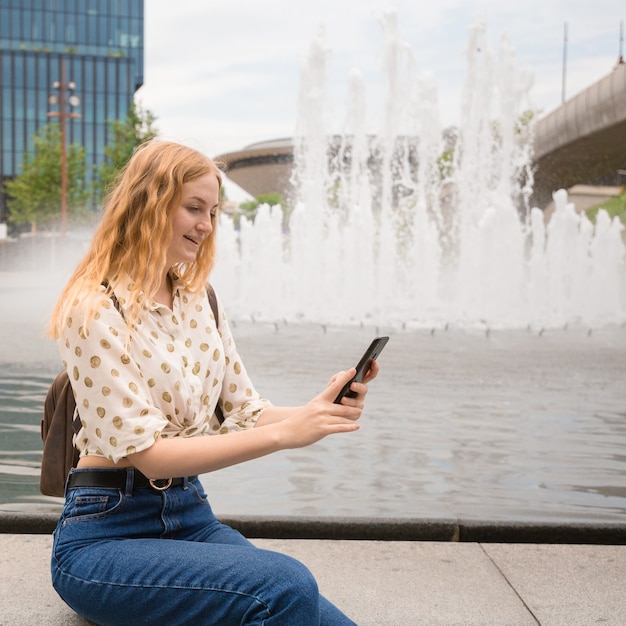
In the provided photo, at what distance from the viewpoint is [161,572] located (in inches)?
92.0

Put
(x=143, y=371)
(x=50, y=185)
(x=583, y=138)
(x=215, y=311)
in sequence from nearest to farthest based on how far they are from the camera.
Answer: (x=143, y=371) < (x=215, y=311) < (x=583, y=138) < (x=50, y=185)

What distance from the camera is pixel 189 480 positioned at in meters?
2.65

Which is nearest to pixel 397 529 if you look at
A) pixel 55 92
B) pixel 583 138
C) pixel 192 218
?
pixel 192 218

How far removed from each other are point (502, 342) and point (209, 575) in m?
10.7

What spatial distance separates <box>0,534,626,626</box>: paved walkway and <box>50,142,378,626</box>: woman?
0.57 meters

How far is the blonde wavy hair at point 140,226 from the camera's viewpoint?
8.21 ft

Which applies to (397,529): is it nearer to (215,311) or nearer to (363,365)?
(215,311)

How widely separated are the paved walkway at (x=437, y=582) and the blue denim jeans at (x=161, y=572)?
53 centimetres

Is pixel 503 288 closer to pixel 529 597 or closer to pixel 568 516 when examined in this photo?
pixel 568 516

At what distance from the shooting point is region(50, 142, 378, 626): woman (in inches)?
90.5

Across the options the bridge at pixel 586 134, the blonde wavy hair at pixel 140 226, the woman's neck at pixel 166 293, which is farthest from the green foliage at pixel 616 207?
the blonde wavy hair at pixel 140 226

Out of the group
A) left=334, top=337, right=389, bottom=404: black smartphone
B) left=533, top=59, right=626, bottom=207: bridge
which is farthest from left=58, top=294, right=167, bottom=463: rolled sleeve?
left=533, top=59, right=626, bottom=207: bridge

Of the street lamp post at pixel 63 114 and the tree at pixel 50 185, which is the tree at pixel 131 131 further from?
the tree at pixel 50 185

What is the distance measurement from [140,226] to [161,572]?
85 cm
